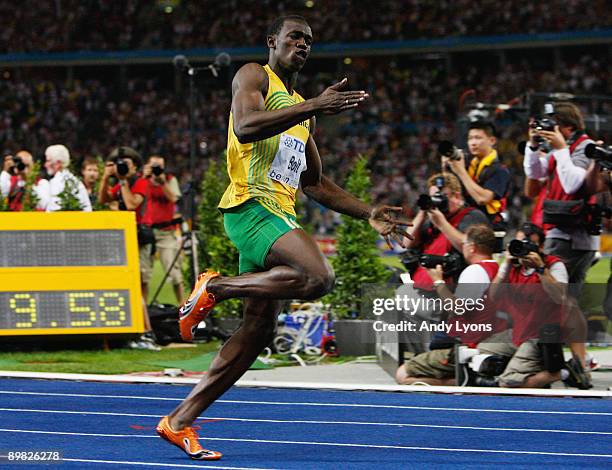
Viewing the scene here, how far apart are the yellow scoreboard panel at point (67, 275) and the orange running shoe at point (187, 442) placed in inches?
203

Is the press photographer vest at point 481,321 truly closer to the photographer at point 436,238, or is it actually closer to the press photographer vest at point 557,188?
the photographer at point 436,238

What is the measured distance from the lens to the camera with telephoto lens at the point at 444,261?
830 centimetres

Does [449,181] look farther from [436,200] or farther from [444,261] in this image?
[444,261]

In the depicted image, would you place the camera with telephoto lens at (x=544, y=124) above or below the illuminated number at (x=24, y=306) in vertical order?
above

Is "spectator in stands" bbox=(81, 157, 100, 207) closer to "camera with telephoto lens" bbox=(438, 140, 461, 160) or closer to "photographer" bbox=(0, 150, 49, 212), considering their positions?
"photographer" bbox=(0, 150, 49, 212)

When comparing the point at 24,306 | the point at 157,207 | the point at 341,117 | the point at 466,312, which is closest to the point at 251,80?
the point at 466,312

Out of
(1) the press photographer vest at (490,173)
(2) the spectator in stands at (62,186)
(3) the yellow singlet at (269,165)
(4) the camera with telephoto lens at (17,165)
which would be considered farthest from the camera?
(4) the camera with telephoto lens at (17,165)

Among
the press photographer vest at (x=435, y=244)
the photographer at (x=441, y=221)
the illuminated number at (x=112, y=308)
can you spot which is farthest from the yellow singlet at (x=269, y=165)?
the illuminated number at (x=112, y=308)

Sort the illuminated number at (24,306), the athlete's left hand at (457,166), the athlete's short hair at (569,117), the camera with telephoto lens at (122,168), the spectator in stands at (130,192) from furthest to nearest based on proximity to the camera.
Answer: the camera with telephoto lens at (122,168) < the spectator in stands at (130,192) < the illuminated number at (24,306) < the athlete's left hand at (457,166) < the athlete's short hair at (569,117)

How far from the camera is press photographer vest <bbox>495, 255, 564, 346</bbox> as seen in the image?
309 inches

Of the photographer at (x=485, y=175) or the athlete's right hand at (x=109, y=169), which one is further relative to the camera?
the athlete's right hand at (x=109, y=169)

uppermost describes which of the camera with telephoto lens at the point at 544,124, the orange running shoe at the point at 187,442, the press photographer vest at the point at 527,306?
the camera with telephoto lens at the point at 544,124

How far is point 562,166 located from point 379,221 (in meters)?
3.17

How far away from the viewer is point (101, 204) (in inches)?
458
